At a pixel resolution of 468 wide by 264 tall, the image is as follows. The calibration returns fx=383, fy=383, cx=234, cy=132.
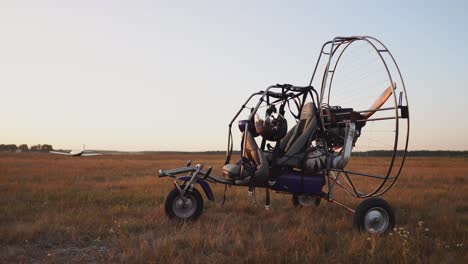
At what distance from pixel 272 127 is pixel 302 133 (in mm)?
787

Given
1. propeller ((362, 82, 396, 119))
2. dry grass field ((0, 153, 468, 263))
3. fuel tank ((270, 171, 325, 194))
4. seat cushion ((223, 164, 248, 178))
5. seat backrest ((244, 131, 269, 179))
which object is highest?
propeller ((362, 82, 396, 119))

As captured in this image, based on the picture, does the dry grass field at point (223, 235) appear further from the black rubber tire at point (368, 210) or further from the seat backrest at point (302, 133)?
the seat backrest at point (302, 133)

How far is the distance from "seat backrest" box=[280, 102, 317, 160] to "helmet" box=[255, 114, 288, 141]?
1.26 feet

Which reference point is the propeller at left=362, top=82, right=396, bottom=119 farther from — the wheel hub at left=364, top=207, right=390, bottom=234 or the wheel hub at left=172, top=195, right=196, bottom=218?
the wheel hub at left=172, top=195, right=196, bottom=218

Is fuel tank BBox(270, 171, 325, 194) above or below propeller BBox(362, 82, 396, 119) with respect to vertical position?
below

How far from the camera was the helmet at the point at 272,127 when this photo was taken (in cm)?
818

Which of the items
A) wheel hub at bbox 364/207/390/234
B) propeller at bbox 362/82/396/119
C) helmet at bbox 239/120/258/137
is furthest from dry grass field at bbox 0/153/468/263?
propeller at bbox 362/82/396/119

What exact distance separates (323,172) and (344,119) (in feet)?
4.22

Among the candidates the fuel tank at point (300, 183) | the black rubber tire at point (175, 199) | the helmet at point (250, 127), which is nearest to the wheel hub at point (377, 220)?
the fuel tank at point (300, 183)

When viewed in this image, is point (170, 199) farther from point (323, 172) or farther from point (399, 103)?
point (399, 103)

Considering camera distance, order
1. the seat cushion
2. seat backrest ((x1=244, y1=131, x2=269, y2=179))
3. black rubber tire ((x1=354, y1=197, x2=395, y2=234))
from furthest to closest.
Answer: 1. the seat cushion
2. seat backrest ((x1=244, y1=131, x2=269, y2=179))
3. black rubber tire ((x1=354, y1=197, x2=395, y2=234))

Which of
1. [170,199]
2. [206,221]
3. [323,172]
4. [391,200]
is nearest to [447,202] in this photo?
[391,200]

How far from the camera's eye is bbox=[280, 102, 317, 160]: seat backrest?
27.8 feet

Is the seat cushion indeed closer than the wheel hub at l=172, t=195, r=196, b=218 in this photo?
Yes
